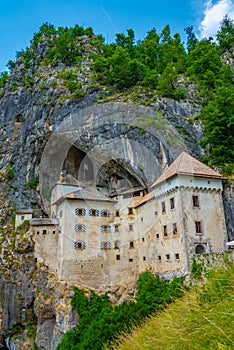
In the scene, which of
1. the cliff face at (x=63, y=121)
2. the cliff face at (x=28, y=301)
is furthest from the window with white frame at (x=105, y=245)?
the cliff face at (x=63, y=121)

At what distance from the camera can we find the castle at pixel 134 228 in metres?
25.1

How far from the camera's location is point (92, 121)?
1443 inches

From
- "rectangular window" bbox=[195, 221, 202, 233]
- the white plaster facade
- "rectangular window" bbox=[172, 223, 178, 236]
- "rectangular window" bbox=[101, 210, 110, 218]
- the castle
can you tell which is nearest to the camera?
"rectangular window" bbox=[195, 221, 202, 233]

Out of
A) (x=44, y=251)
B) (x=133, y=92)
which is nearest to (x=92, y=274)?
(x=44, y=251)

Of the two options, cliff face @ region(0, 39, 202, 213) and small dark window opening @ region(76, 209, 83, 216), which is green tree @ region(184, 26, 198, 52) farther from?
small dark window opening @ region(76, 209, 83, 216)

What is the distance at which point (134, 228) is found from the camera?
107 feet

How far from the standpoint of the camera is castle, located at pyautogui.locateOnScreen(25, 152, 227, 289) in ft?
82.4

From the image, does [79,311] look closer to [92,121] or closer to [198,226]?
[198,226]

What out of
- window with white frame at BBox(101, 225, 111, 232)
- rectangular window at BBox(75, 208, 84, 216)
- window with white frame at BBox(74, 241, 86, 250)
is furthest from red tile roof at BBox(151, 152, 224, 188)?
window with white frame at BBox(74, 241, 86, 250)

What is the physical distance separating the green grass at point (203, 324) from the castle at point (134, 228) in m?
17.2

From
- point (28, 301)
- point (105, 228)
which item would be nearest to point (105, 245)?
point (105, 228)

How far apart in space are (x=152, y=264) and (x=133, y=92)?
22.1m

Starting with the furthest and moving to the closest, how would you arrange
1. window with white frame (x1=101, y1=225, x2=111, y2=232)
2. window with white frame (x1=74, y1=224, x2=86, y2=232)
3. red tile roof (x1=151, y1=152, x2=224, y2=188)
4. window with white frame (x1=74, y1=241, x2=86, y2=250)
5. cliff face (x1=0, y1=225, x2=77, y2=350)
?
window with white frame (x1=101, y1=225, x2=111, y2=232) → window with white frame (x1=74, y1=224, x2=86, y2=232) → window with white frame (x1=74, y1=241, x2=86, y2=250) → cliff face (x1=0, y1=225, x2=77, y2=350) → red tile roof (x1=151, y1=152, x2=224, y2=188)

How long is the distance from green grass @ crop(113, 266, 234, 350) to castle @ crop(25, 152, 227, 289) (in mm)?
17239
